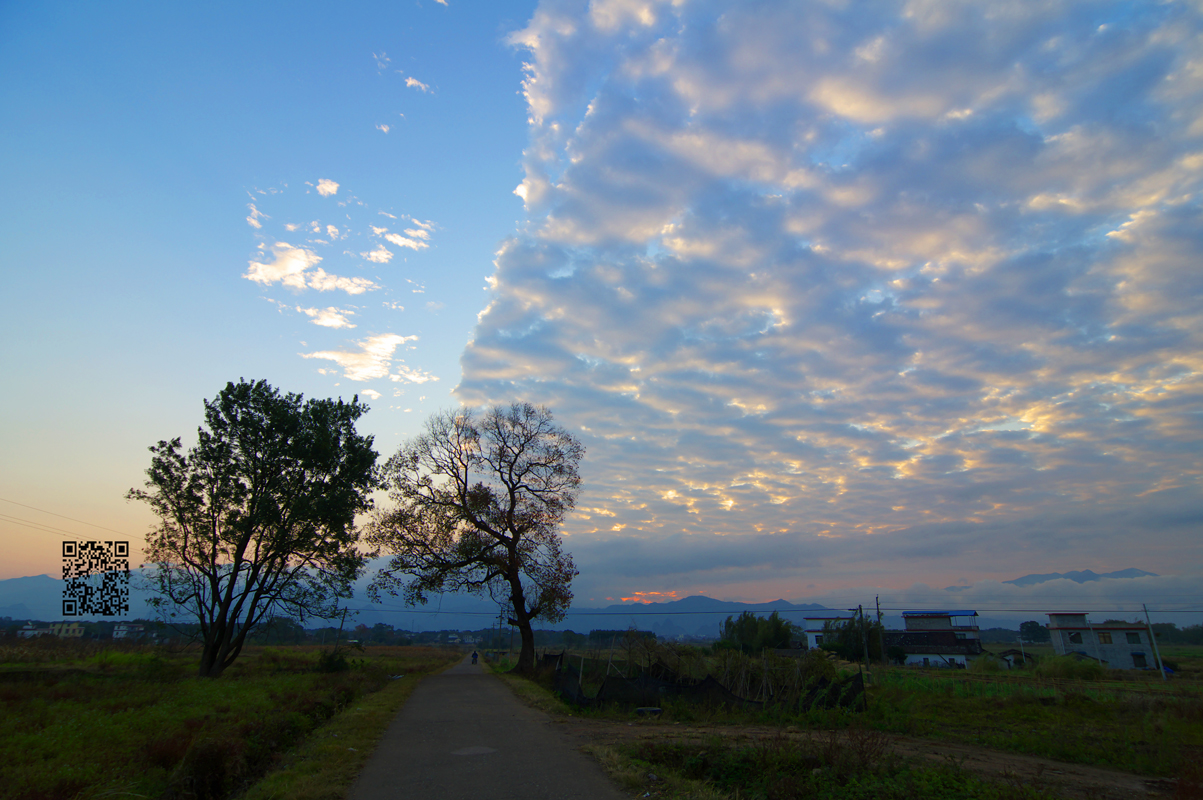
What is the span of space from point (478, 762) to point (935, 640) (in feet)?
227

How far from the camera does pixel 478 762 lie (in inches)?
370

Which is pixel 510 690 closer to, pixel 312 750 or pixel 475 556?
pixel 475 556

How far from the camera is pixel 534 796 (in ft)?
24.4

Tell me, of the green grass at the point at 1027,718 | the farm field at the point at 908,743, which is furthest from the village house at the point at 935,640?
the farm field at the point at 908,743

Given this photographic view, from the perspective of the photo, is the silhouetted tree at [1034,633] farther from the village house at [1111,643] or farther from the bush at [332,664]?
the bush at [332,664]

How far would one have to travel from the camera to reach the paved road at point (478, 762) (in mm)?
7645

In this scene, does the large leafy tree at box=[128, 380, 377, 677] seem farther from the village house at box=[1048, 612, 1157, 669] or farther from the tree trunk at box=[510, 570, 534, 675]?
the village house at box=[1048, 612, 1157, 669]

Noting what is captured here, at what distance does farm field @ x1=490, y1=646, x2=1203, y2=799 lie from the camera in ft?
28.6

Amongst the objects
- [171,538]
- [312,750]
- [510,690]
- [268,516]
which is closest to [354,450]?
[268,516]

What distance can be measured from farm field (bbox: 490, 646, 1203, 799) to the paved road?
0.72 m

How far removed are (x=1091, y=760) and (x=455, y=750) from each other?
13.1 metres

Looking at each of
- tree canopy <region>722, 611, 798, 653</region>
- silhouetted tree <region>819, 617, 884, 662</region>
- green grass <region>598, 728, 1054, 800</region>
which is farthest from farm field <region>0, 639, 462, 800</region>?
silhouetted tree <region>819, 617, 884, 662</region>

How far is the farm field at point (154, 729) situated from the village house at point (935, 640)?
52.2 m

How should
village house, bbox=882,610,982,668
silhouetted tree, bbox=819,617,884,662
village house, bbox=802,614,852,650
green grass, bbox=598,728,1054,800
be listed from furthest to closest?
village house, bbox=802,614,852,650
village house, bbox=882,610,982,668
silhouetted tree, bbox=819,617,884,662
green grass, bbox=598,728,1054,800
